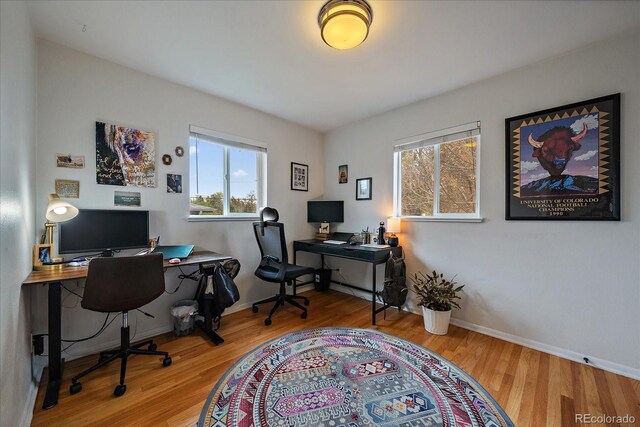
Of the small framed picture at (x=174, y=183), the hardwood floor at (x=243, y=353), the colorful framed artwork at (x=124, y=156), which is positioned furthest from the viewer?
the small framed picture at (x=174, y=183)

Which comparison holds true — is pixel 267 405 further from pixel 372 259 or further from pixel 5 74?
pixel 5 74

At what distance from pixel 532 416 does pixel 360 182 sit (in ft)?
9.10

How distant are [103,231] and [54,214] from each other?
32 centimetres

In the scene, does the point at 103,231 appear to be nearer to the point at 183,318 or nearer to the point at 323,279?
the point at 183,318

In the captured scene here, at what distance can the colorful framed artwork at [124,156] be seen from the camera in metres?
2.15

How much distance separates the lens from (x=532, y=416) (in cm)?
145

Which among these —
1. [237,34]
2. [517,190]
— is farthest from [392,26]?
[517,190]

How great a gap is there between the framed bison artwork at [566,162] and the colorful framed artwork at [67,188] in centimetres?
383

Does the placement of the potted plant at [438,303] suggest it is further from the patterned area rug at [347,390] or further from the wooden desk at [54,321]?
the wooden desk at [54,321]

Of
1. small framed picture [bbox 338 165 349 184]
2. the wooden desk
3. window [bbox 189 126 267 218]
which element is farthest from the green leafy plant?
the wooden desk

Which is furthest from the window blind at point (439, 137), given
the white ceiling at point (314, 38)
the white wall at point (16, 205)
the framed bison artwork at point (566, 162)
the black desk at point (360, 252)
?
the white wall at point (16, 205)

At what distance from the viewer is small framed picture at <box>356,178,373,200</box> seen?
3.46 meters

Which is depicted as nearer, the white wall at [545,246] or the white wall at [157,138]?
the white wall at [545,246]

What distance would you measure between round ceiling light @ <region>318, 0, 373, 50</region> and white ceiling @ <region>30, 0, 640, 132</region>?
0.08m
